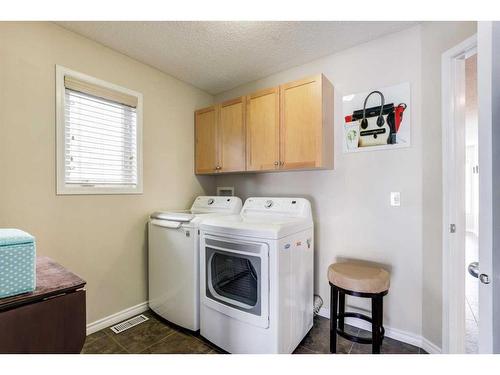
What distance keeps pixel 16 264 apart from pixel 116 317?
1691 millimetres

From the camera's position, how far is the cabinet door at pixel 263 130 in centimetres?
214

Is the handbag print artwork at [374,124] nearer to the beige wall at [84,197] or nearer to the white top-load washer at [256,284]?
the white top-load washer at [256,284]

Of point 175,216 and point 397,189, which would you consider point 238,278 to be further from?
point 397,189

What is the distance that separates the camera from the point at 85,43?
6.25ft

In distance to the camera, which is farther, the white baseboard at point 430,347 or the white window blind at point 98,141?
the white window blind at point 98,141

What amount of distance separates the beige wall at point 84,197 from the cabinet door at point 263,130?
0.88 metres

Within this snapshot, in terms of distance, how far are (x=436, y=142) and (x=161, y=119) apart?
2.47 meters

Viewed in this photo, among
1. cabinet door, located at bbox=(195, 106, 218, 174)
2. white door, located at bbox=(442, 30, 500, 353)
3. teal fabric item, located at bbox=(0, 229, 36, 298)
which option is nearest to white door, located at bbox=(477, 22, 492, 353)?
white door, located at bbox=(442, 30, 500, 353)

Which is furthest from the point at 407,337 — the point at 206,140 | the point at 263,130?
the point at 206,140

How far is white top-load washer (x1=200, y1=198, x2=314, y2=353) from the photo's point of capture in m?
1.49

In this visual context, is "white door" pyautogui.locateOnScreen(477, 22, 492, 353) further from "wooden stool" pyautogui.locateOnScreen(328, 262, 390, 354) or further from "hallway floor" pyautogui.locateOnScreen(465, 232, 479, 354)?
"hallway floor" pyautogui.locateOnScreen(465, 232, 479, 354)

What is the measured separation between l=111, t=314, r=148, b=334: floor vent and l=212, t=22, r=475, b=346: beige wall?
1722mm

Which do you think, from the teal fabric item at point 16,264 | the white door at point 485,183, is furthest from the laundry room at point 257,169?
the white door at point 485,183
